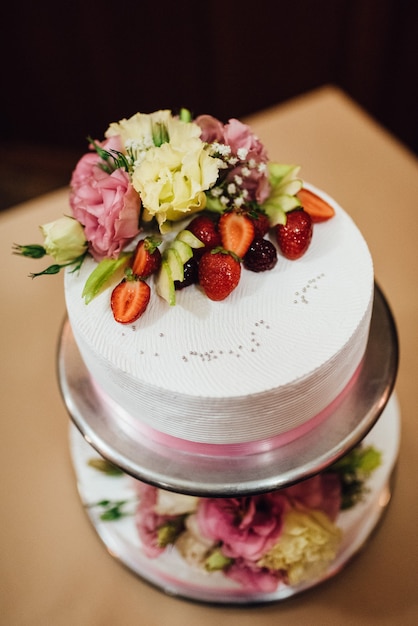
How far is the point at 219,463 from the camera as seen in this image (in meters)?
1.05

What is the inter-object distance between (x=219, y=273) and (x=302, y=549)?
0.63 m

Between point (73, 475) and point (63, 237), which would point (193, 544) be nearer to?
point (73, 475)

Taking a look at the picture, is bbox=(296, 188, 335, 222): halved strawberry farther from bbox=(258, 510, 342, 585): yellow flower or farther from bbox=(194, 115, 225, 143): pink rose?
bbox=(258, 510, 342, 585): yellow flower

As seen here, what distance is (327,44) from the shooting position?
2883 millimetres

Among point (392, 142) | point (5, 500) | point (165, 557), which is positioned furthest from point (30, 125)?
point (165, 557)

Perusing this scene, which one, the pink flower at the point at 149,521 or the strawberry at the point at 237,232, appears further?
the pink flower at the point at 149,521

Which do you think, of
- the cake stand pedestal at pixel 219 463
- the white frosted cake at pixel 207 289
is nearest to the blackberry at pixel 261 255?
the white frosted cake at pixel 207 289

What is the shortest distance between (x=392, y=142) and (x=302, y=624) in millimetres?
1586

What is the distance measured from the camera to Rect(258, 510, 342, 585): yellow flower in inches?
47.7

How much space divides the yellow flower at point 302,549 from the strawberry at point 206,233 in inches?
24.5

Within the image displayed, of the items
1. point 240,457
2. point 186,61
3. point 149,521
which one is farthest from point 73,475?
point 186,61

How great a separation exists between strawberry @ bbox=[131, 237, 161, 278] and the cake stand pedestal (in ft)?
0.99

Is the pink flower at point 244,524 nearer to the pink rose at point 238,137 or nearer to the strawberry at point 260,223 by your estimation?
the strawberry at point 260,223

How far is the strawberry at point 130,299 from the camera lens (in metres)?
1.02
